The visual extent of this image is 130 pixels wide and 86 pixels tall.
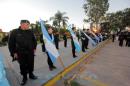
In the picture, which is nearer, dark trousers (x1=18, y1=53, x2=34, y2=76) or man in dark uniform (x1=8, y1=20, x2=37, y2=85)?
man in dark uniform (x1=8, y1=20, x2=37, y2=85)

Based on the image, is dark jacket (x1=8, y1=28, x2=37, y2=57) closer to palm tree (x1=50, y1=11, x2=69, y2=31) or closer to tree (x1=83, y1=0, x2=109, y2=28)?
tree (x1=83, y1=0, x2=109, y2=28)

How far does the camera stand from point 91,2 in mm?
64562

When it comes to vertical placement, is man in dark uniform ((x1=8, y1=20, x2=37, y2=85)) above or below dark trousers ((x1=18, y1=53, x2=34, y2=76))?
above

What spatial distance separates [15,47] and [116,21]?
284 ft

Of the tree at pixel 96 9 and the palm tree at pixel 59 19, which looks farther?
the palm tree at pixel 59 19

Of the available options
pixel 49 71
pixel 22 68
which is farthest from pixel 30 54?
pixel 49 71

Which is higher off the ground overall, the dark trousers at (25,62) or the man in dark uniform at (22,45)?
the man in dark uniform at (22,45)

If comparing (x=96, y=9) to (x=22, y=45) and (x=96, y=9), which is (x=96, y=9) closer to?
(x=96, y=9)

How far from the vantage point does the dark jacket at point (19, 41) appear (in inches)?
270

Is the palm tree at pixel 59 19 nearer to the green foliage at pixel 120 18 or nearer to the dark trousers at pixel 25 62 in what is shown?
the green foliage at pixel 120 18

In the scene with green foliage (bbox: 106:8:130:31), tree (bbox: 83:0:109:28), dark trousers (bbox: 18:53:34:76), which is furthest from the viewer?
green foliage (bbox: 106:8:130:31)

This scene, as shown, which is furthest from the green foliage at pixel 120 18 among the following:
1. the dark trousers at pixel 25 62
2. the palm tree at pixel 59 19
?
the dark trousers at pixel 25 62

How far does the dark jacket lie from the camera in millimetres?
6855

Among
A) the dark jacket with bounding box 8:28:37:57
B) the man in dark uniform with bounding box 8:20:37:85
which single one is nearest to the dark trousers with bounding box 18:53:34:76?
the man in dark uniform with bounding box 8:20:37:85
